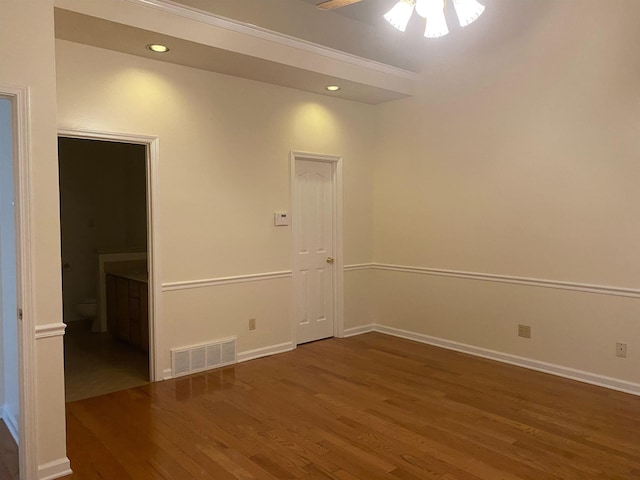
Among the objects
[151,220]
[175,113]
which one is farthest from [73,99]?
[151,220]

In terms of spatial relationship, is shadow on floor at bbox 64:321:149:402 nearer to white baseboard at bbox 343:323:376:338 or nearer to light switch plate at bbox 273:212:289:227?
light switch plate at bbox 273:212:289:227

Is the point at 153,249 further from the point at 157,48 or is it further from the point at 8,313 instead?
the point at 157,48

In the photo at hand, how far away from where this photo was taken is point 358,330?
5844 mm

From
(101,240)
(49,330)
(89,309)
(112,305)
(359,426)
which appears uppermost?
(101,240)

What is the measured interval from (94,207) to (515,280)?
5412 millimetres

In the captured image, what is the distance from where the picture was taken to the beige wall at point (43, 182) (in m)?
2.53

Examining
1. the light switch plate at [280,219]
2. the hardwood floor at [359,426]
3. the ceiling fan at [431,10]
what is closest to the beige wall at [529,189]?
the hardwood floor at [359,426]

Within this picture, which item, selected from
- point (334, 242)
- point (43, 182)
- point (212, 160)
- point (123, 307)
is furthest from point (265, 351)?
point (43, 182)

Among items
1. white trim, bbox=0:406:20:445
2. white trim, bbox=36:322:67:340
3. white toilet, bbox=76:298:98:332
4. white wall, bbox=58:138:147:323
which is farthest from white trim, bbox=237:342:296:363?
white wall, bbox=58:138:147:323

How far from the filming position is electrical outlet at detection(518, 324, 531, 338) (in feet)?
15.0

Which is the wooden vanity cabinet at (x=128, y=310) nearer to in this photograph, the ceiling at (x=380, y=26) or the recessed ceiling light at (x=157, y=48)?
the recessed ceiling light at (x=157, y=48)

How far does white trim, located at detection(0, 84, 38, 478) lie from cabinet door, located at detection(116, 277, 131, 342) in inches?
103

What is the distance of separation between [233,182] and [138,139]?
96cm

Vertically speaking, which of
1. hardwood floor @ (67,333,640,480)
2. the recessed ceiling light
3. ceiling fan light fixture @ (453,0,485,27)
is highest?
the recessed ceiling light
